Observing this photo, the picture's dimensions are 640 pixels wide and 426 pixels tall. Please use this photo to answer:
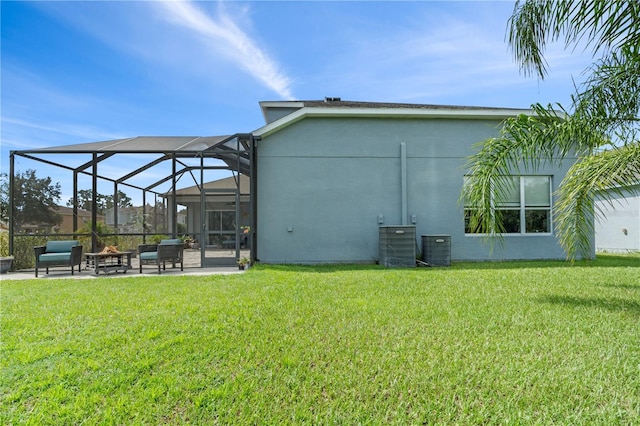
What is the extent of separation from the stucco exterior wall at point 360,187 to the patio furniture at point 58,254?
5134 millimetres

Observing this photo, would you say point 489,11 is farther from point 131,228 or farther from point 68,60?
point 131,228

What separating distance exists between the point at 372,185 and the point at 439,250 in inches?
118

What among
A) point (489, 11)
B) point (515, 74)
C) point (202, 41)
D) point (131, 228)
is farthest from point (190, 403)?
point (131, 228)

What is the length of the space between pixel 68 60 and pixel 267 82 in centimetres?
653

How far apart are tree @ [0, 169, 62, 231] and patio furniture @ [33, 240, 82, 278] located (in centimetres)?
146

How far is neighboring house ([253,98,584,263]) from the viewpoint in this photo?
10859 millimetres

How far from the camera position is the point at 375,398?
2578 millimetres

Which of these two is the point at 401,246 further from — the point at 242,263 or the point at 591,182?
the point at 591,182

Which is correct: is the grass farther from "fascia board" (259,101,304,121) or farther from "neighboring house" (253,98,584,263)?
"fascia board" (259,101,304,121)

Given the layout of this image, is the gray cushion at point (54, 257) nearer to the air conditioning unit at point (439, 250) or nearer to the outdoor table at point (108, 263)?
the outdoor table at point (108, 263)

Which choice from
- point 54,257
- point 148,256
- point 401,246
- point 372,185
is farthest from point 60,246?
point 401,246

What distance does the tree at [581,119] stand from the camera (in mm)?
4461

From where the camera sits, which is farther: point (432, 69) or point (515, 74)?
point (432, 69)

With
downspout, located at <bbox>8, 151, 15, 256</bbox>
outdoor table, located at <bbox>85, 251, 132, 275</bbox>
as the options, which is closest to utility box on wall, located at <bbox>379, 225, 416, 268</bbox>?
outdoor table, located at <bbox>85, 251, 132, 275</bbox>
